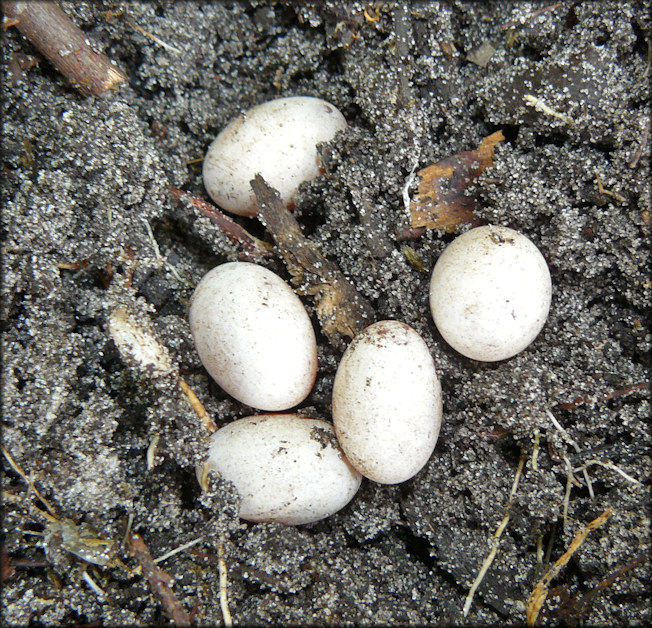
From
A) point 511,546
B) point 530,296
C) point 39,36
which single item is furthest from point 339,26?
point 511,546

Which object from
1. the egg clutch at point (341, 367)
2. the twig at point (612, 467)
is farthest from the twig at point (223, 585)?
the twig at point (612, 467)

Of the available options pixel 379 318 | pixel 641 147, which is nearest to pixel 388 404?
pixel 379 318

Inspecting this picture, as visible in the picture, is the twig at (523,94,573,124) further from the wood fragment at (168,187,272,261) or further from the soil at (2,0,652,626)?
the wood fragment at (168,187,272,261)

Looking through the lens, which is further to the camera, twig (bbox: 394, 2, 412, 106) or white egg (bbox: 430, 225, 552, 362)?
twig (bbox: 394, 2, 412, 106)

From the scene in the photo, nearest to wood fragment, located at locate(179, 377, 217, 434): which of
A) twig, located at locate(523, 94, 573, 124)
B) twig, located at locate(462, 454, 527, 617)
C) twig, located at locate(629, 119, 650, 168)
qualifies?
twig, located at locate(462, 454, 527, 617)

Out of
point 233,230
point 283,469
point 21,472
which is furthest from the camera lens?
point 233,230

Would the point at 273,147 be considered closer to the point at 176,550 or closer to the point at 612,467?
the point at 176,550

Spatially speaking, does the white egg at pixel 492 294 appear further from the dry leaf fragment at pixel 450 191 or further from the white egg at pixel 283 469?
the white egg at pixel 283 469
